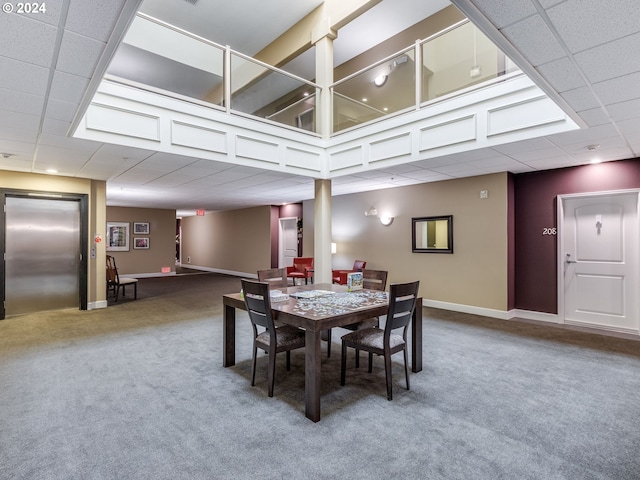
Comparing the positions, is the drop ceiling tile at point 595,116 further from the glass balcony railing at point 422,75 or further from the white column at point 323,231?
the white column at point 323,231

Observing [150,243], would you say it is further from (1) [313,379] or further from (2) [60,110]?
(1) [313,379]

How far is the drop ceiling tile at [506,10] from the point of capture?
1.71m

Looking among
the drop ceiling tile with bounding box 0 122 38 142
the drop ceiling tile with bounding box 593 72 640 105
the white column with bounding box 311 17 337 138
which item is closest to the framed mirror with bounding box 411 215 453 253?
the white column with bounding box 311 17 337 138

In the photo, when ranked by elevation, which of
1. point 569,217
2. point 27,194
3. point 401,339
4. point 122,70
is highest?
point 122,70

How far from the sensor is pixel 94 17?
5.92ft

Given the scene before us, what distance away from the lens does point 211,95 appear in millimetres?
5371

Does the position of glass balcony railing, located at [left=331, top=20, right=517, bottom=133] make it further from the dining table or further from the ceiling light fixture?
the dining table

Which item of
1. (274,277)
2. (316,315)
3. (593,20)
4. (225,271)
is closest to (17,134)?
(274,277)

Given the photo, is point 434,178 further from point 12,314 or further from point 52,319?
point 12,314

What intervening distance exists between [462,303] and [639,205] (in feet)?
9.52

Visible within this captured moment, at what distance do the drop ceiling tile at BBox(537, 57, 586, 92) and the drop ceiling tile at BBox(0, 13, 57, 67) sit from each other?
3.10m

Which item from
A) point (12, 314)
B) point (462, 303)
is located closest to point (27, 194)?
point (12, 314)

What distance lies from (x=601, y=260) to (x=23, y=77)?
7115 millimetres

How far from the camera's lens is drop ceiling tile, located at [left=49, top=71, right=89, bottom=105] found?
7.95 feet
